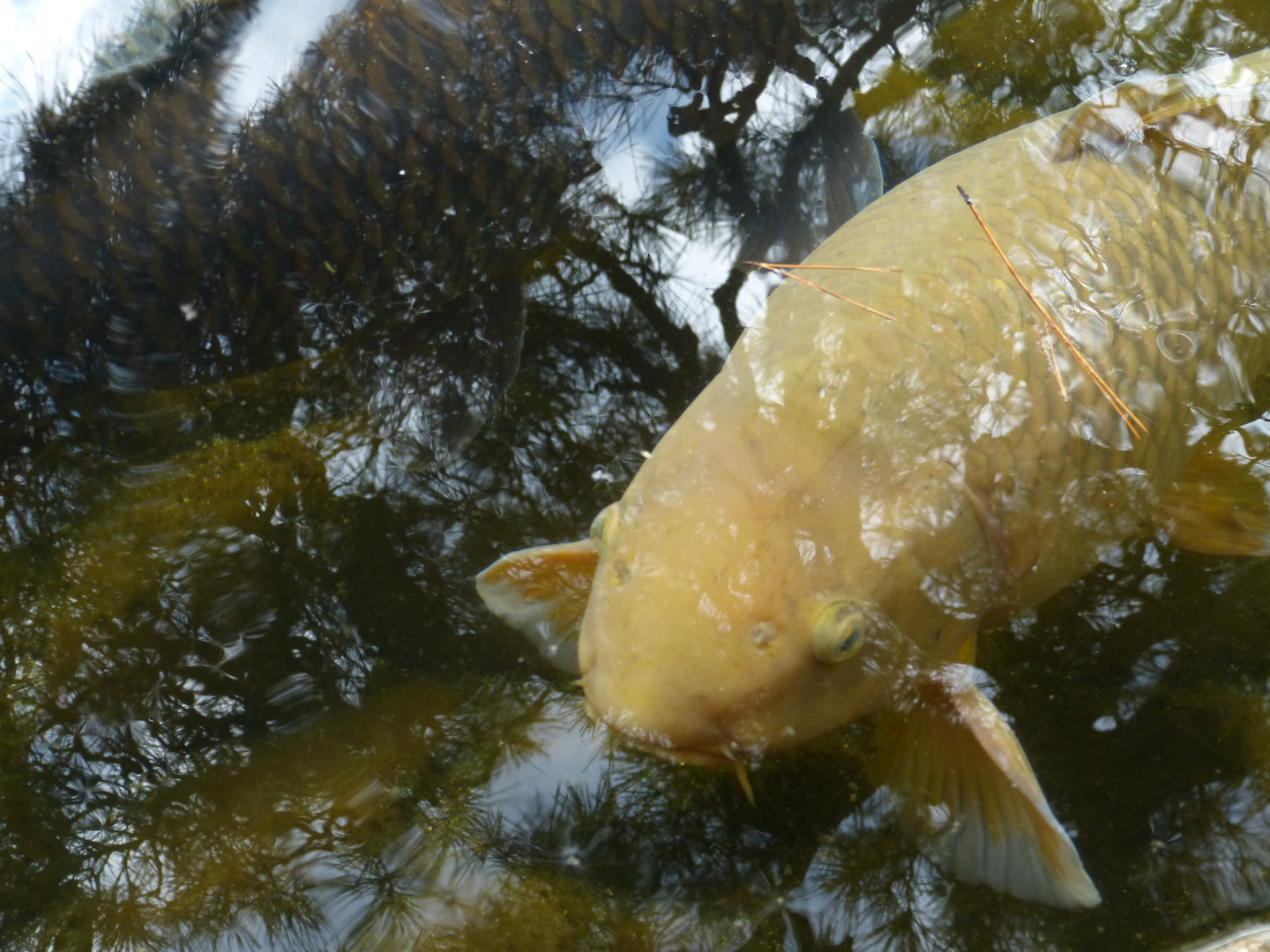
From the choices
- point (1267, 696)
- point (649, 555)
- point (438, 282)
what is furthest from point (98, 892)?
point (1267, 696)

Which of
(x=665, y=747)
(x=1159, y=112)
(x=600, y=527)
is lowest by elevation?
(x=665, y=747)

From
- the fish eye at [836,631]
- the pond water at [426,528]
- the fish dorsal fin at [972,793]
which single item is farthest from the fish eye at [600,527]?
the fish dorsal fin at [972,793]

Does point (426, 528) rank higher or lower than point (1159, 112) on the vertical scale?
higher

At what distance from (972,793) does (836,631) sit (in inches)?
29.6

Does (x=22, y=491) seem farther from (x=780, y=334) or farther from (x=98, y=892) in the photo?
(x=780, y=334)

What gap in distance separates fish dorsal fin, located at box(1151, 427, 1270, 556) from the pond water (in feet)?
0.58

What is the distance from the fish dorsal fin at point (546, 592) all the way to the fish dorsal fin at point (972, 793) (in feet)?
2.74

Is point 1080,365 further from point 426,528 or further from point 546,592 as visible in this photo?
point 426,528

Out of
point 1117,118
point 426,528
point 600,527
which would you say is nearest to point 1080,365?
point 1117,118

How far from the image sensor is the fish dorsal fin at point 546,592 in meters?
2.29

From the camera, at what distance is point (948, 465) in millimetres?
1916

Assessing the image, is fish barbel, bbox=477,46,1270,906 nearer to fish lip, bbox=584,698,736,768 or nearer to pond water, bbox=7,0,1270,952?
fish lip, bbox=584,698,736,768

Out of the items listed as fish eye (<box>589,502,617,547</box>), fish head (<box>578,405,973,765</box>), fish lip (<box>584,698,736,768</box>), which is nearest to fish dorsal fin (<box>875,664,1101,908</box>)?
fish head (<box>578,405,973,765</box>)

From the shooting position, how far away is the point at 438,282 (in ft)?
10.3
